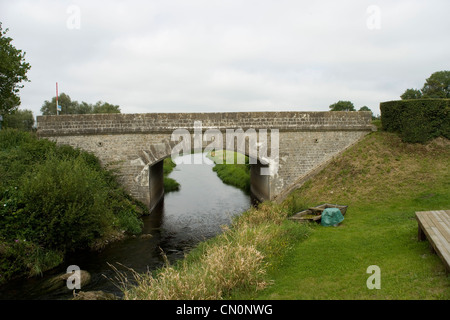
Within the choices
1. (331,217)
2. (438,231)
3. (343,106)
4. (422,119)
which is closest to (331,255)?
(438,231)

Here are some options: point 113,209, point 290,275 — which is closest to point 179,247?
point 113,209

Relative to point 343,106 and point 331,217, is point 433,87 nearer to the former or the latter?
point 343,106

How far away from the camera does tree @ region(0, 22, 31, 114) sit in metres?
18.0

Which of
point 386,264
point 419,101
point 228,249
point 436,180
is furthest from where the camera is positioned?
point 419,101

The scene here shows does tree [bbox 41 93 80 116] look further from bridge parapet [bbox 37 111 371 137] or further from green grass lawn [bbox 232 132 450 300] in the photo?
green grass lawn [bbox 232 132 450 300]

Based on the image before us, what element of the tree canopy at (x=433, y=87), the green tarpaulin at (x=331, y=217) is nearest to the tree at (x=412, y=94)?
the tree canopy at (x=433, y=87)

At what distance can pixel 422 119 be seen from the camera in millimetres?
18359

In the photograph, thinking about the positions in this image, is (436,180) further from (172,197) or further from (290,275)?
(172,197)

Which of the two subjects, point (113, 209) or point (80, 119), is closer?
point (113, 209)

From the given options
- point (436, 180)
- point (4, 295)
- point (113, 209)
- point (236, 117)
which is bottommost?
point (4, 295)

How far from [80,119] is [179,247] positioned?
9.71 metres

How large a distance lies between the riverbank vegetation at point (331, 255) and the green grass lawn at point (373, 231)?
22mm

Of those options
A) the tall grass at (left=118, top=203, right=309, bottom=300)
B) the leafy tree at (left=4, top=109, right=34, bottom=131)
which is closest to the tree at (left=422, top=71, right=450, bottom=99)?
the tall grass at (left=118, top=203, right=309, bottom=300)
